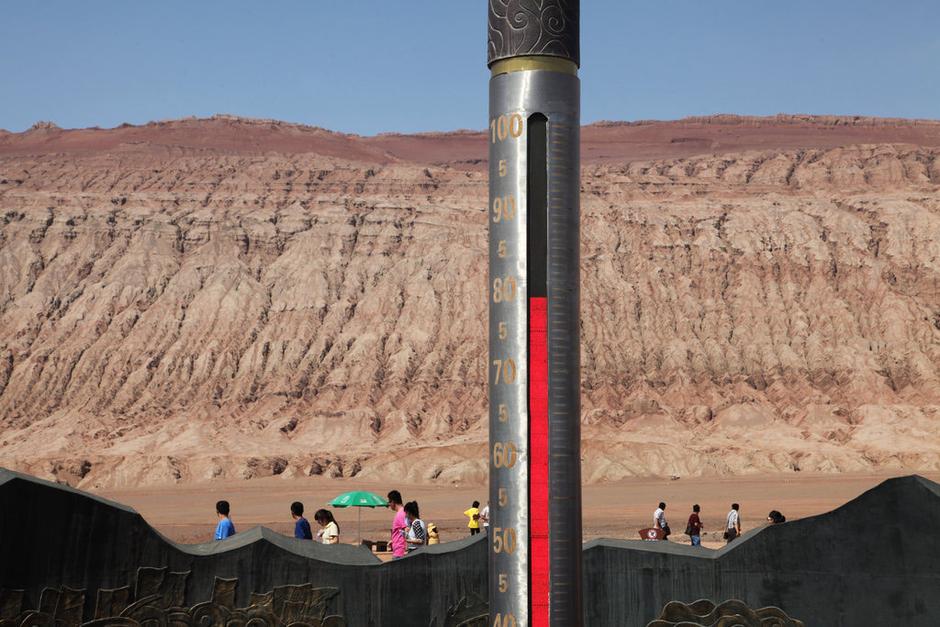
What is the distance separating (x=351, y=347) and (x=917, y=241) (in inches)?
1262

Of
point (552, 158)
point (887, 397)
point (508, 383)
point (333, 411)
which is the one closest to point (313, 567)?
point (508, 383)

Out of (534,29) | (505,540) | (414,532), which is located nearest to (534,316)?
(505,540)

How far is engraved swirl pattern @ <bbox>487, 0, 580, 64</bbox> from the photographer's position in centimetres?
1269

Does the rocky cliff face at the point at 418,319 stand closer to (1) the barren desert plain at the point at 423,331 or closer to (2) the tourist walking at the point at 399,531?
(1) the barren desert plain at the point at 423,331

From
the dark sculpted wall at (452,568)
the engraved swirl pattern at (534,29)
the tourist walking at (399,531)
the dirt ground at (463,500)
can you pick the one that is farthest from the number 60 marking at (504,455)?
the dirt ground at (463,500)

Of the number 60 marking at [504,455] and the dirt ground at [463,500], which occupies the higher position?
the number 60 marking at [504,455]

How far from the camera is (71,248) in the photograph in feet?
258

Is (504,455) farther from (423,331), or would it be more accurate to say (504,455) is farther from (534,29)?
(423,331)

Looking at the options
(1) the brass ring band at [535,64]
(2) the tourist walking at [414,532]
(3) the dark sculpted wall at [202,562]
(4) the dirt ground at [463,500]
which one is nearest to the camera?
(1) the brass ring band at [535,64]

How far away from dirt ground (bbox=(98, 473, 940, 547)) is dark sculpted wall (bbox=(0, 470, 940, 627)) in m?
25.0

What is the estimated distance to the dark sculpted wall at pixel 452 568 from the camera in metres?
14.7

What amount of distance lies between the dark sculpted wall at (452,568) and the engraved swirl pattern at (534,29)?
617cm

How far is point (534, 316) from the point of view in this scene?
40.8 ft

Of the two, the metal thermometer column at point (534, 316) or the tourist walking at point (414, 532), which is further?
the tourist walking at point (414, 532)
